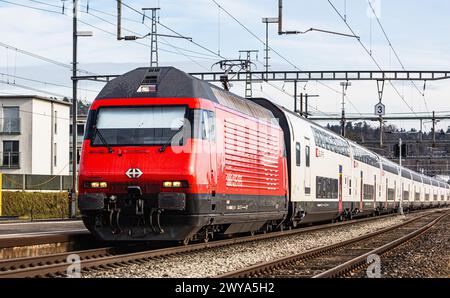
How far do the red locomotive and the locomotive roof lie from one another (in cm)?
2

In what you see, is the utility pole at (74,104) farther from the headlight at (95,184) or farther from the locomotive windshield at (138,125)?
the headlight at (95,184)

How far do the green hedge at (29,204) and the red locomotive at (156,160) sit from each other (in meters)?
30.1

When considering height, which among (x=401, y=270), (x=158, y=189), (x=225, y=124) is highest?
(x=225, y=124)

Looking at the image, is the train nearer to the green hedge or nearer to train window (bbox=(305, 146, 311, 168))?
train window (bbox=(305, 146, 311, 168))

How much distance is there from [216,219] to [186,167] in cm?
189

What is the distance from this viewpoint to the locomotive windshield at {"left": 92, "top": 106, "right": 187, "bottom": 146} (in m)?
16.2

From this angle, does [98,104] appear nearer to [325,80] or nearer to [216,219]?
[216,219]

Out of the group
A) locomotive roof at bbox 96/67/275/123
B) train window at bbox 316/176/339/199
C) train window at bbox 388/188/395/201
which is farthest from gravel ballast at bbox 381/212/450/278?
train window at bbox 388/188/395/201

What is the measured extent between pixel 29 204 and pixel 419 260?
112ft

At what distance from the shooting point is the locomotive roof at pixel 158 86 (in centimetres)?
1672

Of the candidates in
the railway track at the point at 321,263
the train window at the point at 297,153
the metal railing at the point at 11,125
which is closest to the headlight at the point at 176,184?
the railway track at the point at 321,263

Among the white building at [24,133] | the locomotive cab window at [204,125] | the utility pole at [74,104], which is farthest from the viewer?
the white building at [24,133]
